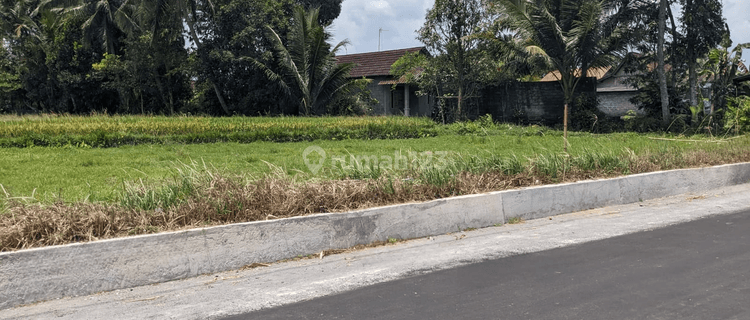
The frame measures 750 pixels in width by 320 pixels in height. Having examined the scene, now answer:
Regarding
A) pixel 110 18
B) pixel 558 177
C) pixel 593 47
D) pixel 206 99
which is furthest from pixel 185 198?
pixel 110 18

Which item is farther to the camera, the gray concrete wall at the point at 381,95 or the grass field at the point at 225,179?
the gray concrete wall at the point at 381,95

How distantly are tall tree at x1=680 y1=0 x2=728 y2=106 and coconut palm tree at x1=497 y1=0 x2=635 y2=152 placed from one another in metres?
2.08

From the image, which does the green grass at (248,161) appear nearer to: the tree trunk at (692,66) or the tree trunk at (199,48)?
the tree trunk at (692,66)

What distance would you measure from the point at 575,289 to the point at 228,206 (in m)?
3.45

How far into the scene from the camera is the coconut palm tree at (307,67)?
27141mm

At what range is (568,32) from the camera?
23.7 metres

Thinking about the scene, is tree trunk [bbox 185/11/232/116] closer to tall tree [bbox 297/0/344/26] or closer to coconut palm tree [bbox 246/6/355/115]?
coconut palm tree [bbox 246/6/355/115]

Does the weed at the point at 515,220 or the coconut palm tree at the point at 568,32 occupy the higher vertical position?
the coconut palm tree at the point at 568,32

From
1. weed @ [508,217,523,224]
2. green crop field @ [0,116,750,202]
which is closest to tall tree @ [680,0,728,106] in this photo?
green crop field @ [0,116,750,202]

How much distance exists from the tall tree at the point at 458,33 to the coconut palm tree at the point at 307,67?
4455mm

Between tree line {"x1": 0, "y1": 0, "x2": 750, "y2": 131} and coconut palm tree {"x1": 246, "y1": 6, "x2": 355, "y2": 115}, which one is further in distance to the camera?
coconut palm tree {"x1": 246, "y1": 6, "x2": 355, "y2": 115}

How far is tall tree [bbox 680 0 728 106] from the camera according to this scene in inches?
885

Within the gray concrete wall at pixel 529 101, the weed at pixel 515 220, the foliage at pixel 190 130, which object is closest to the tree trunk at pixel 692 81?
the gray concrete wall at pixel 529 101

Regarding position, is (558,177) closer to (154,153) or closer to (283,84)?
(154,153)
